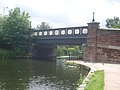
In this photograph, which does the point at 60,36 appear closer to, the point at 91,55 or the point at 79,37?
the point at 79,37

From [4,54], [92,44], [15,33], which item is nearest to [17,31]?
[15,33]

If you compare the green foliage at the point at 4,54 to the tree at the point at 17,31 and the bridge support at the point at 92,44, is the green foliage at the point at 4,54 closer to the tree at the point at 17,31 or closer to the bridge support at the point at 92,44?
the tree at the point at 17,31

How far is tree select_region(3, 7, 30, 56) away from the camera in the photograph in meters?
74.8

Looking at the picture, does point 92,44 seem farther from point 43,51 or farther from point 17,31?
point 43,51

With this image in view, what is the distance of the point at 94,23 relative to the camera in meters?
49.4

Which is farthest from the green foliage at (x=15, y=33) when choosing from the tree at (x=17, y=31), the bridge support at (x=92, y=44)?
the bridge support at (x=92, y=44)

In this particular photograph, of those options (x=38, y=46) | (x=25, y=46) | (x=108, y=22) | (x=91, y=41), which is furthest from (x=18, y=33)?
(x=108, y=22)

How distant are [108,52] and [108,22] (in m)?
67.1

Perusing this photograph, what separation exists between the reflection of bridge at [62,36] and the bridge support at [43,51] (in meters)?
3.28

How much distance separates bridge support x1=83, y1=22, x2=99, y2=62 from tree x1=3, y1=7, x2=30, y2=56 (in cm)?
2758

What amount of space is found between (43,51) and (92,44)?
1464 inches

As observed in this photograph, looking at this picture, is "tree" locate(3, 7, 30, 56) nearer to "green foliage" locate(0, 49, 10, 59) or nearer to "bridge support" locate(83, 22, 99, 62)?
"green foliage" locate(0, 49, 10, 59)

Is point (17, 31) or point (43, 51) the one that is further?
point (43, 51)

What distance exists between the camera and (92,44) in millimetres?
49500
